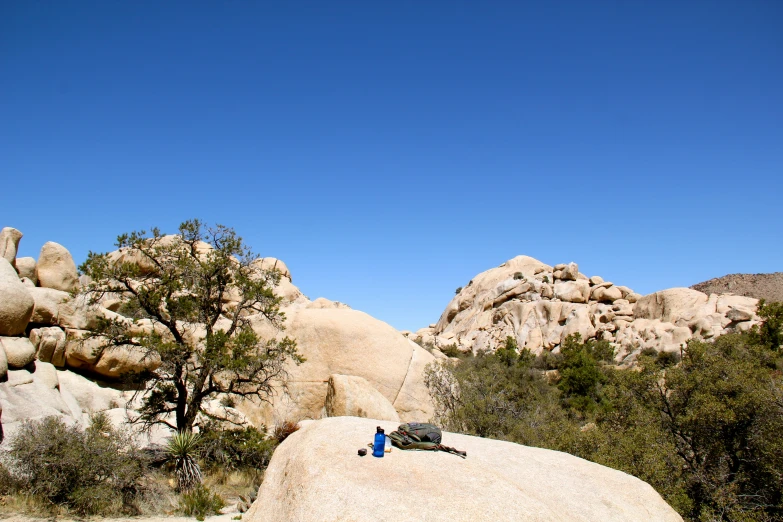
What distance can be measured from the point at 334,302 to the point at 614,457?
80.7 feet

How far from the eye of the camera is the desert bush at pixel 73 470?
1062 cm

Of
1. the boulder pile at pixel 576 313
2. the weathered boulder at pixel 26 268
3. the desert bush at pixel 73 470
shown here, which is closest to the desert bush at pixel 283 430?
the desert bush at pixel 73 470

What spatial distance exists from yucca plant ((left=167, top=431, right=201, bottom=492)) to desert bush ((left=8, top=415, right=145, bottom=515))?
4.49ft

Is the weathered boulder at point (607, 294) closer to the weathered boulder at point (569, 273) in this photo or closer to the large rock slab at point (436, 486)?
the weathered boulder at point (569, 273)

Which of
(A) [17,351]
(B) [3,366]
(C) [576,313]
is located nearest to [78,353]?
(A) [17,351]

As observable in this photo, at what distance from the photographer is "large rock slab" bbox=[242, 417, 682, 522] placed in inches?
224

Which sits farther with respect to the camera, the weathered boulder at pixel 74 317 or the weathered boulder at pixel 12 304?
the weathered boulder at pixel 74 317

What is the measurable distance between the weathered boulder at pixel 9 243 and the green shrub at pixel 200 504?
56.5 ft

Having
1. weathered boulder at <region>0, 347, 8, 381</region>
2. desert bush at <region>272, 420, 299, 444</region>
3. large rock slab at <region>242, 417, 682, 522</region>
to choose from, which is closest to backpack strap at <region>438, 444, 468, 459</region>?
large rock slab at <region>242, 417, 682, 522</region>

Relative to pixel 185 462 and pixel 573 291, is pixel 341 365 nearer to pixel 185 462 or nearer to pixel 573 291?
pixel 185 462

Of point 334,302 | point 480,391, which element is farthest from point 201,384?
point 334,302

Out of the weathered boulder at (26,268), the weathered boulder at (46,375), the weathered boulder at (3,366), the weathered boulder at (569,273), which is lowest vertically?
the weathered boulder at (46,375)

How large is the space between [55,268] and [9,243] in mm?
2319

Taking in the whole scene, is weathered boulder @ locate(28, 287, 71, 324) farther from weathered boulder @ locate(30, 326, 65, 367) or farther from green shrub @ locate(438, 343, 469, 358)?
green shrub @ locate(438, 343, 469, 358)
